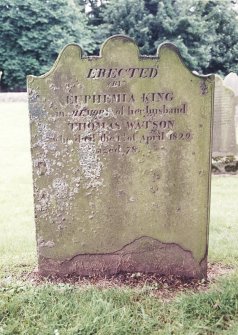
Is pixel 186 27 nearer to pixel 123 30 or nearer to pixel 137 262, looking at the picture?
pixel 123 30

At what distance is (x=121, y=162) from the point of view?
360 centimetres

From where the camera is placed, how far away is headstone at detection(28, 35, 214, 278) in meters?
3.49

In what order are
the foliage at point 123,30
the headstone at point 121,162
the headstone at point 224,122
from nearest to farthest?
the headstone at point 121,162
the headstone at point 224,122
the foliage at point 123,30

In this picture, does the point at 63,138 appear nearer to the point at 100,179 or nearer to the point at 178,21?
the point at 100,179

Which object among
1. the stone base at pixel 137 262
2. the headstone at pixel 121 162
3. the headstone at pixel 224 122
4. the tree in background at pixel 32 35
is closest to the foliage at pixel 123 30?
the tree in background at pixel 32 35

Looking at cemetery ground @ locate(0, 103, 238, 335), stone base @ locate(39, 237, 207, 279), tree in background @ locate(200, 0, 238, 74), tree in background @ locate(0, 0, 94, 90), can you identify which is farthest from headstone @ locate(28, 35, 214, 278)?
tree in background @ locate(200, 0, 238, 74)

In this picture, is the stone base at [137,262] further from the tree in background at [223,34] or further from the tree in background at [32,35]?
the tree in background at [223,34]

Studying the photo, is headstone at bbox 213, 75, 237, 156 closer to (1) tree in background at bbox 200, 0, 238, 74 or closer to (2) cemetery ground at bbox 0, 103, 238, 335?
(2) cemetery ground at bbox 0, 103, 238, 335

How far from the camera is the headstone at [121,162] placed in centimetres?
349

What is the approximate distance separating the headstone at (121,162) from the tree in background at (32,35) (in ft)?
94.3

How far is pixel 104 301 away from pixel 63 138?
50.2 inches

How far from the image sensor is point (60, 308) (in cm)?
312

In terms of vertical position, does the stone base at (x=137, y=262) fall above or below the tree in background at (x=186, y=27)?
below

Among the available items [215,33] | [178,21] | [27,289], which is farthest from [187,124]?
[215,33]
